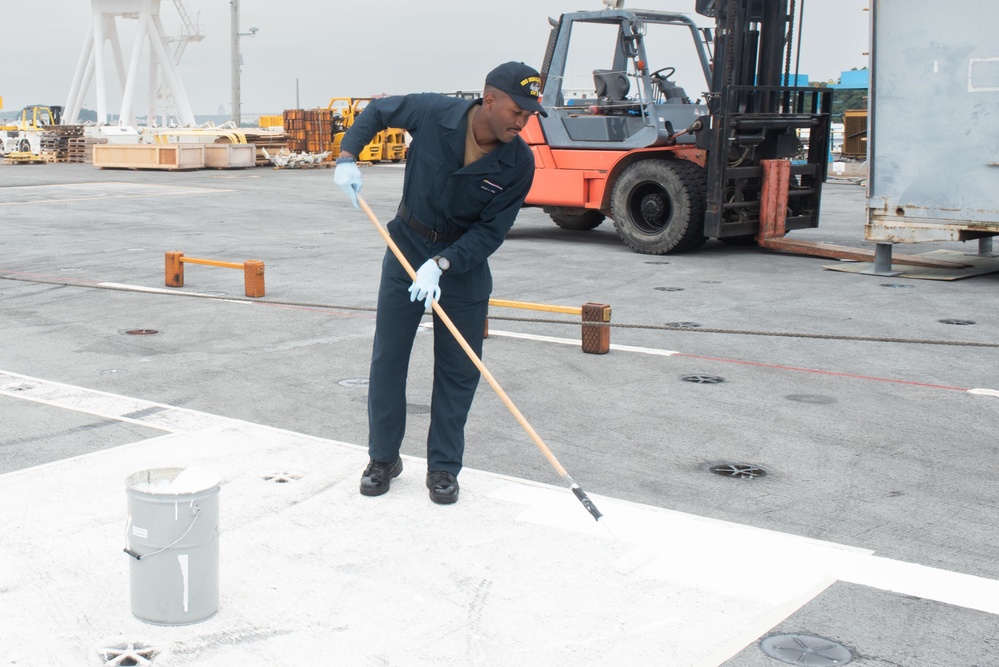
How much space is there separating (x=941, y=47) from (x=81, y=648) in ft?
33.2

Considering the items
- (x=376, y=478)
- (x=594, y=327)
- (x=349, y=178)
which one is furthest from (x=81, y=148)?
(x=376, y=478)

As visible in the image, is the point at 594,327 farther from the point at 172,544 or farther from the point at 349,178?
the point at 172,544

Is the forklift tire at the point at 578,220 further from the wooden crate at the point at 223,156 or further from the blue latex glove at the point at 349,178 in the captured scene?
the wooden crate at the point at 223,156

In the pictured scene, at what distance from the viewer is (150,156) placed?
3253 centimetres

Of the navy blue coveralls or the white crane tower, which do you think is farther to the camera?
the white crane tower

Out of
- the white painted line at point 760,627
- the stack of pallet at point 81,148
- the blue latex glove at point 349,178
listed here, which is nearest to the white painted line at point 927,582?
the white painted line at point 760,627

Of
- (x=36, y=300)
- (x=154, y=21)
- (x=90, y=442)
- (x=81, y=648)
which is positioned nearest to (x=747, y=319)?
(x=90, y=442)

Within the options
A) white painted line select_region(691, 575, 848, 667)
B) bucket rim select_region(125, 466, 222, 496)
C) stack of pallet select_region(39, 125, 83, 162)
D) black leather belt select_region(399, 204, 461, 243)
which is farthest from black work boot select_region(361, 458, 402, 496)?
stack of pallet select_region(39, 125, 83, 162)

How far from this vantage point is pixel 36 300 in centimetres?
986

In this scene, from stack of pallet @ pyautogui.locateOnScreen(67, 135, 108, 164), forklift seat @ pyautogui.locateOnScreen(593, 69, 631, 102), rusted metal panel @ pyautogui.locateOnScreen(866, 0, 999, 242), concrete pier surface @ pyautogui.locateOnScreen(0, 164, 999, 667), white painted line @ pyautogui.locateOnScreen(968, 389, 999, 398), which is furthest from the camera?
stack of pallet @ pyautogui.locateOnScreen(67, 135, 108, 164)

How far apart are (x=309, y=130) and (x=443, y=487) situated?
34.5 meters

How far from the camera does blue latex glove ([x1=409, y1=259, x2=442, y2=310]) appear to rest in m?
4.37

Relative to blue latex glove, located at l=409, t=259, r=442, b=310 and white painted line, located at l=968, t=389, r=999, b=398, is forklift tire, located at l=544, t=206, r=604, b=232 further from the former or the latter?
blue latex glove, located at l=409, t=259, r=442, b=310

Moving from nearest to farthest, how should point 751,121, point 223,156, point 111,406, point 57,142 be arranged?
point 111,406 → point 751,121 → point 223,156 → point 57,142
